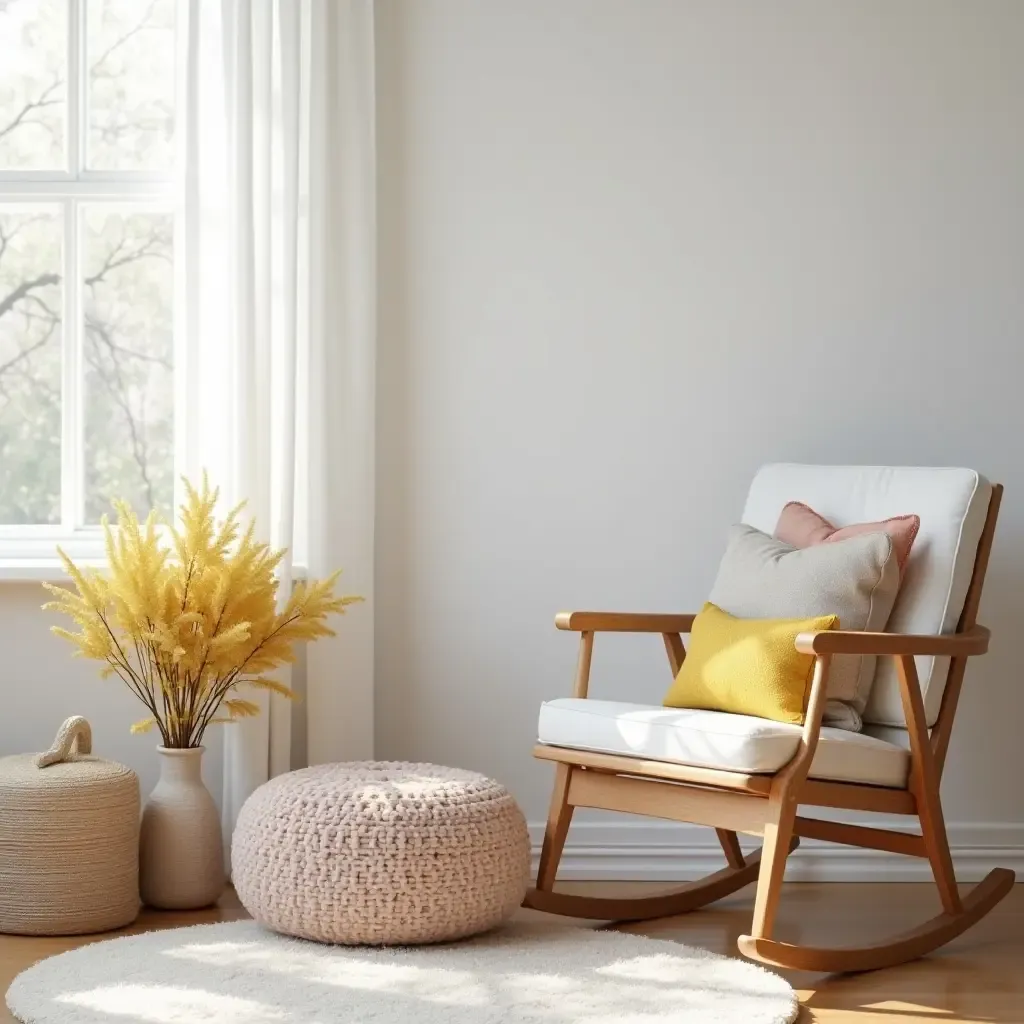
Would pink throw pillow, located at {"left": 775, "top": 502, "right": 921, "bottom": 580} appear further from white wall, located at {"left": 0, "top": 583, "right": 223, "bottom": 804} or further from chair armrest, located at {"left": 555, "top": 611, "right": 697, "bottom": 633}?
white wall, located at {"left": 0, "top": 583, "right": 223, "bottom": 804}

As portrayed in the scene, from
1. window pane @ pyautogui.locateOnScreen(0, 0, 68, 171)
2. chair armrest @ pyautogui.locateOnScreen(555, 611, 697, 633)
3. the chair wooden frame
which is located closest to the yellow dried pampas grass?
chair armrest @ pyautogui.locateOnScreen(555, 611, 697, 633)

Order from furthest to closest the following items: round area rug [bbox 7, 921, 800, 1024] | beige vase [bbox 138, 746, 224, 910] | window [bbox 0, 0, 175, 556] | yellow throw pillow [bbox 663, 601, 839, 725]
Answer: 1. window [bbox 0, 0, 175, 556]
2. beige vase [bbox 138, 746, 224, 910]
3. yellow throw pillow [bbox 663, 601, 839, 725]
4. round area rug [bbox 7, 921, 800, 1024]

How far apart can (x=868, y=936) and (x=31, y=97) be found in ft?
9.11

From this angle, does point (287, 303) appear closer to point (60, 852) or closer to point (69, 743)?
point (69, 743)

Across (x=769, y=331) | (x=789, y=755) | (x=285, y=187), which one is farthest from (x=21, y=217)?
(x=789, y=755)

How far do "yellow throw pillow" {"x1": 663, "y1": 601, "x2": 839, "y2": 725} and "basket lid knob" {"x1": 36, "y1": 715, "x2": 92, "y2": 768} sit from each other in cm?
124

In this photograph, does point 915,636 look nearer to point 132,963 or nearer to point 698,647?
point 698,647

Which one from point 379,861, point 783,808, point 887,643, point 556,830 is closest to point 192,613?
point 379,861

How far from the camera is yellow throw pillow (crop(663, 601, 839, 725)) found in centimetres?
259

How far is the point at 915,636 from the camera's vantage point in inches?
99.7

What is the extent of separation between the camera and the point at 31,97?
138 inches

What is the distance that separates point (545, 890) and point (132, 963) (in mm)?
797

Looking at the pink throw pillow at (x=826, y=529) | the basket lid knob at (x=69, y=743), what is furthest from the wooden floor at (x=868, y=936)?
the pink throw pillow at (x=826, y=529)

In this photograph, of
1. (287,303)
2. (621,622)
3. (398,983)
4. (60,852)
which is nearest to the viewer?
(398,983)
